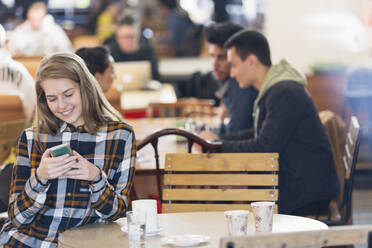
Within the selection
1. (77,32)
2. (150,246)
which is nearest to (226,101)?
(150,246)

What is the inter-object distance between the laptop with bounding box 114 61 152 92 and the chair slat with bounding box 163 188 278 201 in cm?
420

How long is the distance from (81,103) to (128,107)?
362cm

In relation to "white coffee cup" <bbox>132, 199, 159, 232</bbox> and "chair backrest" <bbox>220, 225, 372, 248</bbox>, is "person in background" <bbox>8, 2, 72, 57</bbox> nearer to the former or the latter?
"white coffee cup" <bbox>132, 199, 159, 232</bbox>

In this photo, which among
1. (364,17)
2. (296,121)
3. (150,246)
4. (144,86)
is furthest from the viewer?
(364,17)

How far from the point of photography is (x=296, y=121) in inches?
128

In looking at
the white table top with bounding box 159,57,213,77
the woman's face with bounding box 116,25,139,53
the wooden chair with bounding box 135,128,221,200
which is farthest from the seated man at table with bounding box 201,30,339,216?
the white table top with bounding box 159,57,213,77

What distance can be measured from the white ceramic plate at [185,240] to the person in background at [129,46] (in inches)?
246

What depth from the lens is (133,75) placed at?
7027mm

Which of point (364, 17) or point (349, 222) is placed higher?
point (364, 17)

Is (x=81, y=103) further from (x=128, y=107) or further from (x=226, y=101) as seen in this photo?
(x=128, y=107)

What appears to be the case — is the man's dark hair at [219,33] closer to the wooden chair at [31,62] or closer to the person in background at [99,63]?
the person in background at [99,63]

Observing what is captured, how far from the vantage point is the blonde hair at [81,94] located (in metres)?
2.36

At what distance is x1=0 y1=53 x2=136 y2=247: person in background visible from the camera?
90.0 inches

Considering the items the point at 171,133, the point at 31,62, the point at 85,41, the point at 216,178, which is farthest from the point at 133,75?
the point at 85,41
